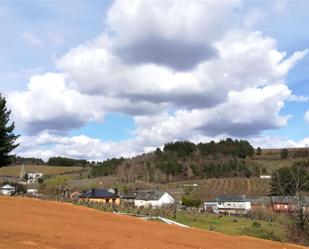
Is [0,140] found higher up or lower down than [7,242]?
higher up

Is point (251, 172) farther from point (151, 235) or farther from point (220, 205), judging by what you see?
point (151, 235)

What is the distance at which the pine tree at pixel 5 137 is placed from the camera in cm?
4572

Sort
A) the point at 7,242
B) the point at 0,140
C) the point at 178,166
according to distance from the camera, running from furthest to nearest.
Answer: the point at 178,166 < the point at 0,140 < the point at 7,242

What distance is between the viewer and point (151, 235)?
18.1 m

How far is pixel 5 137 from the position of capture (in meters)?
46.6

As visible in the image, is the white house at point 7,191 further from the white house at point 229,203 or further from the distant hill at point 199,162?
the distant hill at point 199,162

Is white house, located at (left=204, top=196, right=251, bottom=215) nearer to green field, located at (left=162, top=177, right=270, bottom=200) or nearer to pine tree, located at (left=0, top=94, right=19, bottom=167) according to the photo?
green field, located at (left=162, top=177, right=270, bottom=200)

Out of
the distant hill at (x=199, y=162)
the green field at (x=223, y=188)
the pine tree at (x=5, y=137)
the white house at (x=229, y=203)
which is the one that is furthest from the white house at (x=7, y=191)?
the distant hill at (x=199, y=162)

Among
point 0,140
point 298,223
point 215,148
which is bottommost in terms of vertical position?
point 298,223

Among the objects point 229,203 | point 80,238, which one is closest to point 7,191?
point 80,238

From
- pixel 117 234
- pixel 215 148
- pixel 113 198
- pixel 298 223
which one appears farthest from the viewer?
pixel 215 148

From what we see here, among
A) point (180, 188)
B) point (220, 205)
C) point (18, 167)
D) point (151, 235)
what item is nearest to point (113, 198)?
point (220, 205)

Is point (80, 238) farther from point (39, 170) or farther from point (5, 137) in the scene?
point (39, 170)

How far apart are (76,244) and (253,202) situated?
8825 cm
